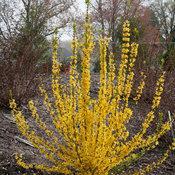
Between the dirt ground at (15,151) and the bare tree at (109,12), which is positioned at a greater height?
the bare tree at (109,12)

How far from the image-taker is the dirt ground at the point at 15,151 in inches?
190

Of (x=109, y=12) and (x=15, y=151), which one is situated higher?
(x=109, y=12)

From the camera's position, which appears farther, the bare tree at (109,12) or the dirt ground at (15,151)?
the bare tree at (109,12)

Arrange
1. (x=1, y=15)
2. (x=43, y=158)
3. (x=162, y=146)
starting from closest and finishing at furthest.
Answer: (x=43, y=158) → (x=162, y=146) → (x=1, y=15)

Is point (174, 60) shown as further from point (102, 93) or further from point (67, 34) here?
point (67, 34)

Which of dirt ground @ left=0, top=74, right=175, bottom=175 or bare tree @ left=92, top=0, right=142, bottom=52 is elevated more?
bare tree @ left=92, top=0, right=142, bottom=52

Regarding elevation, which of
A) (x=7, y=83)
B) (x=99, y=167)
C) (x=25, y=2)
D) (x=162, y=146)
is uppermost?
(x=25, y=2)

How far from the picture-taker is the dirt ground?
4.81 m

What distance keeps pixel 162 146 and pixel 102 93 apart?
359 cm

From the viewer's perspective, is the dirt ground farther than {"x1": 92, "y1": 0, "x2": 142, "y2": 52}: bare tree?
No

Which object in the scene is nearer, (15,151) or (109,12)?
(15,151)

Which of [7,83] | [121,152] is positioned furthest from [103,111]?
[7,83]

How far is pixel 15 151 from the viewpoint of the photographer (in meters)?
5.32

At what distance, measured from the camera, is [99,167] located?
3881 mm
